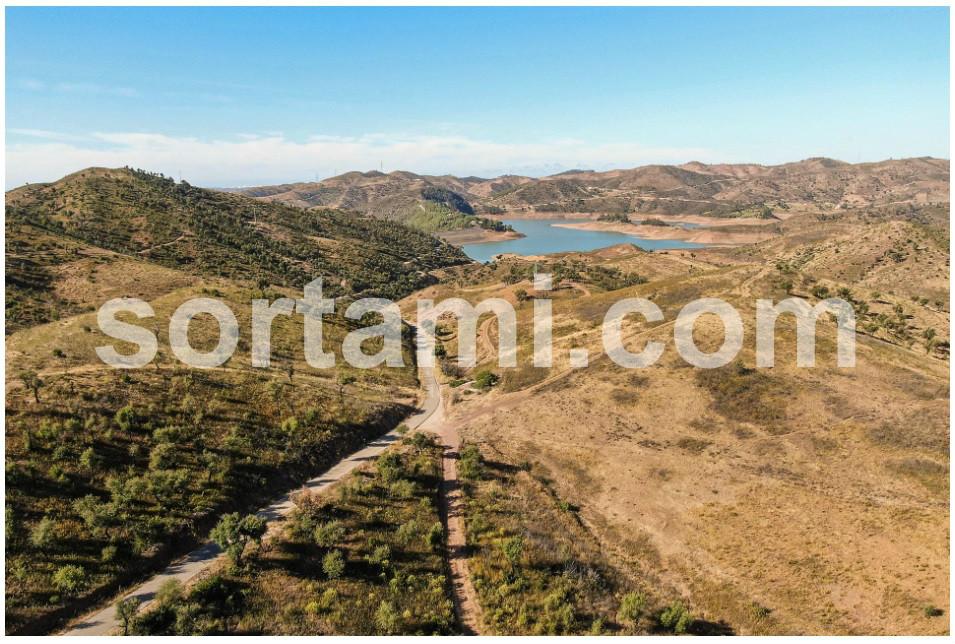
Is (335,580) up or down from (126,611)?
down

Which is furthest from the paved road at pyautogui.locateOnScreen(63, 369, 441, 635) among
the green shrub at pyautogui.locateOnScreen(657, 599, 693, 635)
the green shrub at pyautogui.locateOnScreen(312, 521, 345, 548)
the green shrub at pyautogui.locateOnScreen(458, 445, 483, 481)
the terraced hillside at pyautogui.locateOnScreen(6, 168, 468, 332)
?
the terraced hillside at pyautogui.locateOnScreen(6, 168, 468, 332)

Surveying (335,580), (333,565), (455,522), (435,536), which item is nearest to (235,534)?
(333,565)

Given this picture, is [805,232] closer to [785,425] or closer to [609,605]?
[785,425]

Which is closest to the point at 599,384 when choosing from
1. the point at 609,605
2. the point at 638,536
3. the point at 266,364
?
the point at 638,536

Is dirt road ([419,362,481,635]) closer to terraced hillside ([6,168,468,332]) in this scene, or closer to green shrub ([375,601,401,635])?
green shrub ([375,601,401,635])

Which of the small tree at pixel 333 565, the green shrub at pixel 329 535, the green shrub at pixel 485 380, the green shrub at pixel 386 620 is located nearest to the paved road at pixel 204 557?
the green shrub at pixel 329 535

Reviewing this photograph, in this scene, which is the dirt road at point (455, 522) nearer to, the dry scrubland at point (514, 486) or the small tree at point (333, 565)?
the dry scrubland at point (514, 486)

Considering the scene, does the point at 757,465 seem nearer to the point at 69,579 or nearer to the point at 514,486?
the point at 514,486
